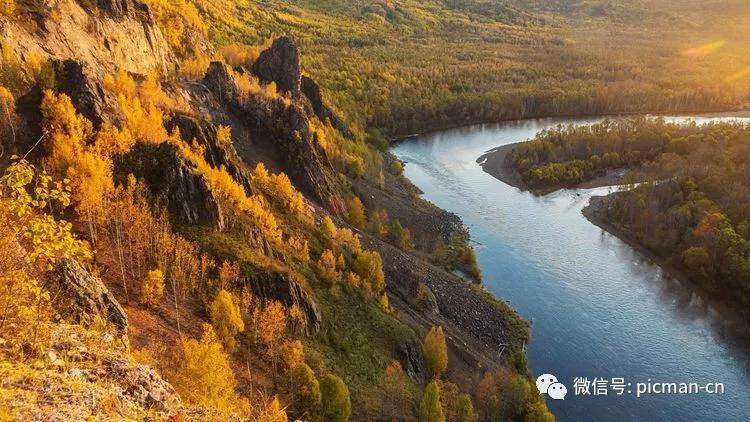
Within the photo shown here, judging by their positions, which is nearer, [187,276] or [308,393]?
[308,393]

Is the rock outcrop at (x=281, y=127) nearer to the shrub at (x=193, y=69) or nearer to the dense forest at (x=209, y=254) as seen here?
the dense forest at (x=209, y=254)

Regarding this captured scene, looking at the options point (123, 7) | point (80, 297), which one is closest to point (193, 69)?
point (123, 7)

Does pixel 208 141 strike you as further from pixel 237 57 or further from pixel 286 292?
pixel 237 57

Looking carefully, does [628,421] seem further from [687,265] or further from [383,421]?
[687,265]

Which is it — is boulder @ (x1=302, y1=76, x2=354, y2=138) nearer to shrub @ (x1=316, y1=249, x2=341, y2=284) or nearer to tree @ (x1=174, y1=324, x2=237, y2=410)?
shrub @ (x1=316, y1=249, x2=341, y2=284)

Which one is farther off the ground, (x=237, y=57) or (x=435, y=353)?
(x=237, y=57)

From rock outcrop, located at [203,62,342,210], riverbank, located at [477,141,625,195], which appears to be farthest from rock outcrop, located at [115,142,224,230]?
riverbank, located at [477,141,625,195]

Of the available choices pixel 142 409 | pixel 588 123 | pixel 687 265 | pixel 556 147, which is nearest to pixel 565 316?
pixel 687 265
